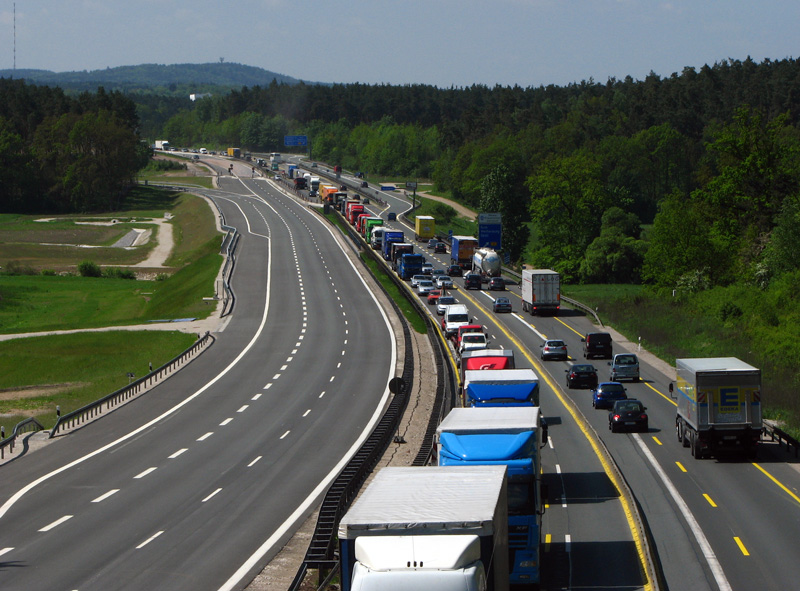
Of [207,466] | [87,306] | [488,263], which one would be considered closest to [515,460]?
[207,466]

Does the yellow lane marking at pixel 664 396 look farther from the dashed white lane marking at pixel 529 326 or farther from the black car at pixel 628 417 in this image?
the dashed white lane marking at pixel 529 326

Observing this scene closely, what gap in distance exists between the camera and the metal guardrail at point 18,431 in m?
37.9

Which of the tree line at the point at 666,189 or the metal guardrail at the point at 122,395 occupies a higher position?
the tree line at the point at 666,189

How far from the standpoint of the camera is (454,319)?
224ft

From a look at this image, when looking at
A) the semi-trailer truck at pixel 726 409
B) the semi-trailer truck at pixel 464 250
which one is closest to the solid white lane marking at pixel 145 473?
the semi-trailer truck at pixel 726 409

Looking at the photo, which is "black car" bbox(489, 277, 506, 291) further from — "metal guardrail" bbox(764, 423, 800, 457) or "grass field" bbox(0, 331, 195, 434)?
"metal guardrail" bbox(764, 423, 800, 457)

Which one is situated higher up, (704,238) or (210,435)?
(704,238)

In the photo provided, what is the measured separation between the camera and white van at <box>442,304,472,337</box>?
220ft

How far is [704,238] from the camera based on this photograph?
91.1m

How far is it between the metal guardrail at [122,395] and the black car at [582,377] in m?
22.1

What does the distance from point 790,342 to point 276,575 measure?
4698cm

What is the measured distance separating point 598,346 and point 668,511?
3422cm

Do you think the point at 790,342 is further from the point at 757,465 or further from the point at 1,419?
the point at 1,419

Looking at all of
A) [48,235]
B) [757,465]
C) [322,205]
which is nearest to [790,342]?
[757,465]
